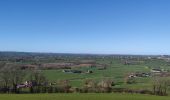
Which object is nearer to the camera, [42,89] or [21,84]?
[42,89]

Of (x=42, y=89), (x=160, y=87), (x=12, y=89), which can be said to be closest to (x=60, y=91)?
(x=42, y=89)

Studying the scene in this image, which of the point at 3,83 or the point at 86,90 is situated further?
the point at 3,83

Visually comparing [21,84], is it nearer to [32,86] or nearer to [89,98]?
[32,86]

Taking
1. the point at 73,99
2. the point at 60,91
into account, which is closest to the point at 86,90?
the point at 60,91

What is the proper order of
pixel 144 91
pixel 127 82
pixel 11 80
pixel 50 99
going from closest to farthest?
1. pixel 50 99
2. pixel 144 91
3. pixel 11 80
4. pixel 127 82

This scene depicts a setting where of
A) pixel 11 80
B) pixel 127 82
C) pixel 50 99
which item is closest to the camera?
pixel 50 99

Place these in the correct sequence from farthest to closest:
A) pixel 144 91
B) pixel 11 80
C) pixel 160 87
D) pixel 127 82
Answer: pixel 127 82 → pixel 11 80 → pixel 160 87 → pixel 144 91

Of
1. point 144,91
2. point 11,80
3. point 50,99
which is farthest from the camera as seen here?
point 11,80

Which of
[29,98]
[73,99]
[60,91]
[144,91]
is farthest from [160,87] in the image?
[29,98]

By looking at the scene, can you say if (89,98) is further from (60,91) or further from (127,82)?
(127,82)
